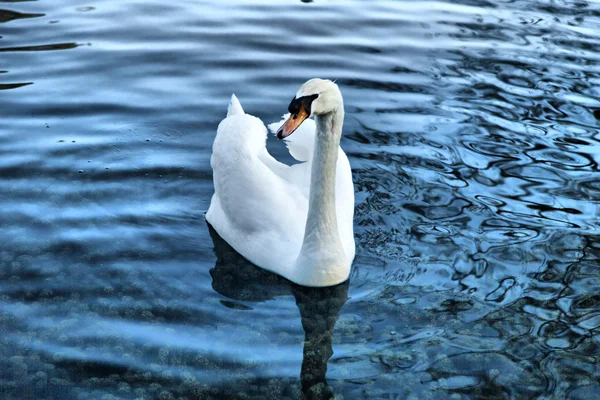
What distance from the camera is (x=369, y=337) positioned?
614 cm

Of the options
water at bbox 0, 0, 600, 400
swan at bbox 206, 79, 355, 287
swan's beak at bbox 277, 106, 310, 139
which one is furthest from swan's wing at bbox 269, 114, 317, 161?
swan's beak at bbox 277, 106, 310, 139

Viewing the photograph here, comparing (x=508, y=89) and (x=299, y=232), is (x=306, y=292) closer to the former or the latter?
(x=299, y=232)

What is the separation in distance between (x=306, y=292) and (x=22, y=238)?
2.38 metres

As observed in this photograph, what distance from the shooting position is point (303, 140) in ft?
25.3

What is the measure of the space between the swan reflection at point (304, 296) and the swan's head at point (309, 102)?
1.42 metres

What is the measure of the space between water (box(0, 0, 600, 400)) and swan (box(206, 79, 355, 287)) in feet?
0.63

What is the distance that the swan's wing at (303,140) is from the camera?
302 inches

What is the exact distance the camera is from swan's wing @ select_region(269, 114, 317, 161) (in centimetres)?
766

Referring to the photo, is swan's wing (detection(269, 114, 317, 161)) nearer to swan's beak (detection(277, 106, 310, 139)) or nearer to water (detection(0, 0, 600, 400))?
water (detection(0, 0, 600, 400))

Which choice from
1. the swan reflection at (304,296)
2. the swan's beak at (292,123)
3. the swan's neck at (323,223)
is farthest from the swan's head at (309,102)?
the swan reflection at (304,296)

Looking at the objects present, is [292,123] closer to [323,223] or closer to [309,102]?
[309,102]

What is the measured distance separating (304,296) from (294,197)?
0.94 m

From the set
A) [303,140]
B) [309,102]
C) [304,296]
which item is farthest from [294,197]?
[309,102]

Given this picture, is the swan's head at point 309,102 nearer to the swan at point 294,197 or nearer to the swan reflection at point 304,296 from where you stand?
the swan at point 294,197
